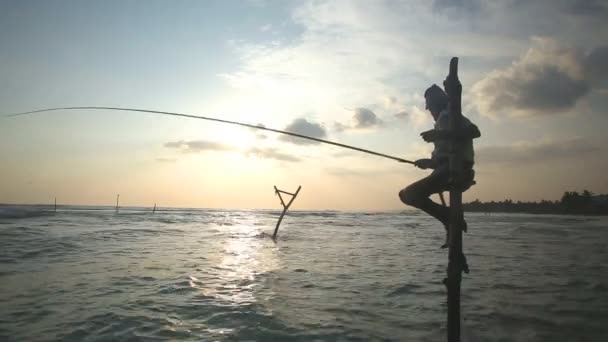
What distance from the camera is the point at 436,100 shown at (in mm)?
5609

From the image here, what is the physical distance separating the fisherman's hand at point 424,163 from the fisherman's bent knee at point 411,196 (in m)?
0.49

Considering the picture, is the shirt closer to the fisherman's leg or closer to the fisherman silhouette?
the fisherman silhouette

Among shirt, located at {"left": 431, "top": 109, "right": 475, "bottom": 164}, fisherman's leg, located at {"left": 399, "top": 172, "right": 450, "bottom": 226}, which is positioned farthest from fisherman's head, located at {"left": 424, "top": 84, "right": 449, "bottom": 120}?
fisherman's leg, located at {"left": 399, "top": 172, "right": 450, "bottom": 226}

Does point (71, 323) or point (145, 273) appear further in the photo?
point (145, 273)

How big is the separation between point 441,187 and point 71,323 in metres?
6.85

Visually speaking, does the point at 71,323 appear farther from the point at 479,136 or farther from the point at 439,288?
the point at 439,288

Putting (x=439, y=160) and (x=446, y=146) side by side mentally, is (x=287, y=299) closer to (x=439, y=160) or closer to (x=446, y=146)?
(x=439, y=160)

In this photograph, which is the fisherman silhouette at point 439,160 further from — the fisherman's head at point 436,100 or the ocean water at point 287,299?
the ocean water at point 287,299

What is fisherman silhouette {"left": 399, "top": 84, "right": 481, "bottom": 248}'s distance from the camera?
4.86 m

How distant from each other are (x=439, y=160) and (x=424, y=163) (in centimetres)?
24

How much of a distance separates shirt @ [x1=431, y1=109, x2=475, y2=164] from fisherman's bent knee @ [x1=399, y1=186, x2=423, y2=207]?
2.28ft

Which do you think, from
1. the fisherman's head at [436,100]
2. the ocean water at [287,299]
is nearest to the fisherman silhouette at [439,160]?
the fisherman's head at [436,100]

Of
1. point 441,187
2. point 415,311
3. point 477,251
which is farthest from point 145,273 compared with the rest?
point 477,251

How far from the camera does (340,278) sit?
11.0 m
